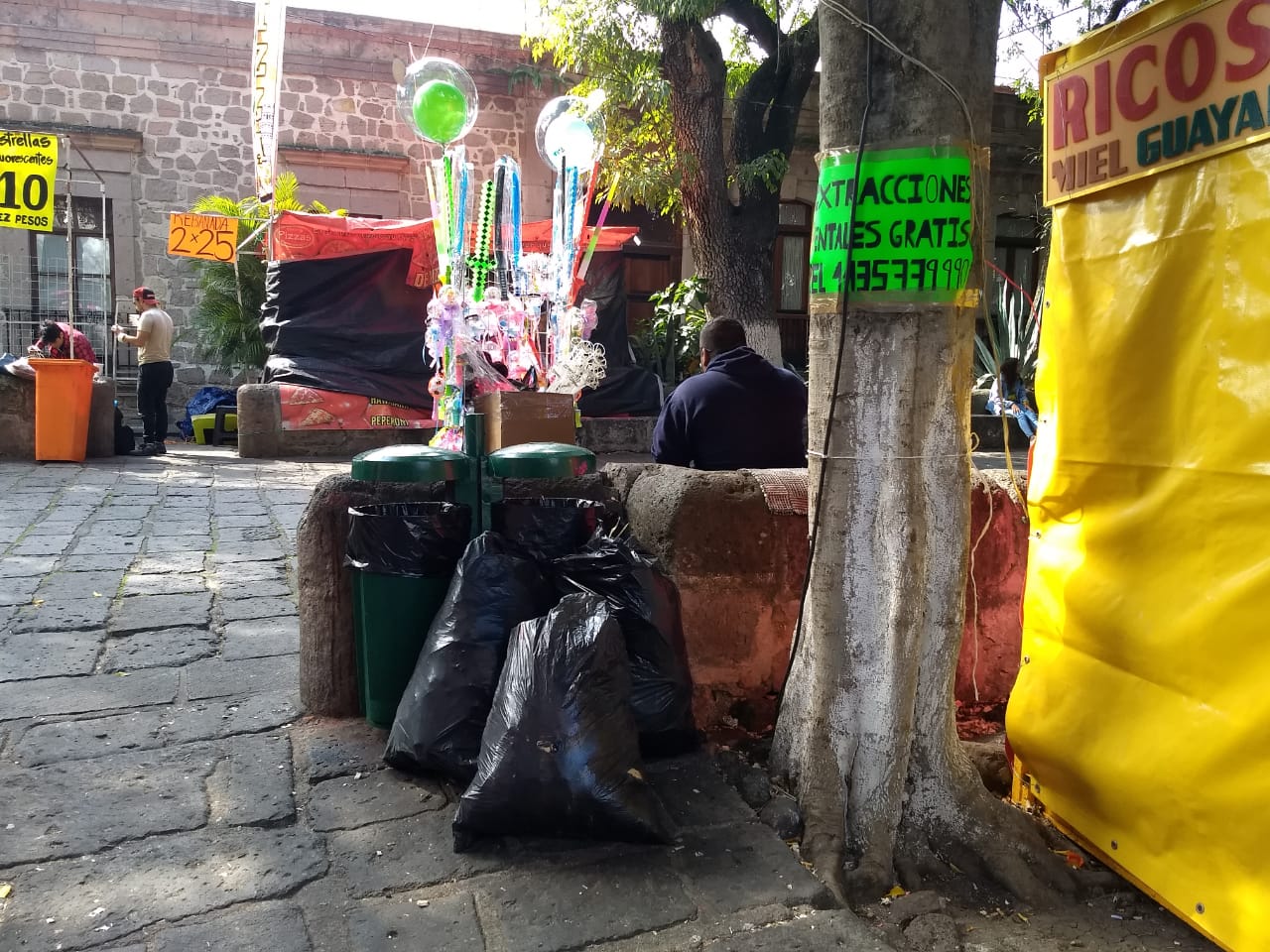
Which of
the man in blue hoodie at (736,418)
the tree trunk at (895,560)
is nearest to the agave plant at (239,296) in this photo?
the man in blue hoodie at (736,418)

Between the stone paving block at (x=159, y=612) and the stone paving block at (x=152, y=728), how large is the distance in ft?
3.32

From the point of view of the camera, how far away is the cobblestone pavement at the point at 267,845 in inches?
81.4

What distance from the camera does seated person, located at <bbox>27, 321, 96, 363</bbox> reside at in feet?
31.6

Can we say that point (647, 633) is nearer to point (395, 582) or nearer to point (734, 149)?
point (395, 582)

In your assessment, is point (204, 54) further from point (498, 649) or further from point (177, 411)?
point (498, 649)

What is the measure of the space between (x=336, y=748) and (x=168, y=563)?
2.89 m

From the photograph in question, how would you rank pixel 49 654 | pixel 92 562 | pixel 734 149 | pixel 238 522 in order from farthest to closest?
pixel 734 149 < pixel 238 522 < pixel 92 562 < pixel 49 654

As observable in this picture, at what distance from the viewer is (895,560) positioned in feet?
7.88

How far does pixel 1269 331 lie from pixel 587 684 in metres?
1.65

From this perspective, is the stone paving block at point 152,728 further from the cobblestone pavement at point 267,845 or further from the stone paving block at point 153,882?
the stone paving block at point 153,882


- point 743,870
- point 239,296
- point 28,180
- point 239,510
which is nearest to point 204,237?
point 239,296

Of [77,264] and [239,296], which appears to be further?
[77,264]

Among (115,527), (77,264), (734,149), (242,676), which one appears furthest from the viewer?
(77,264)

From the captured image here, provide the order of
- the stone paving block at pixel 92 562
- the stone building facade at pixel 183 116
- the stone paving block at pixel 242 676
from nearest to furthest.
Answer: the stone paving block at pixel 242 676, the stone paving block at pixel 92 562, the stone building facade at pixel 183 116
